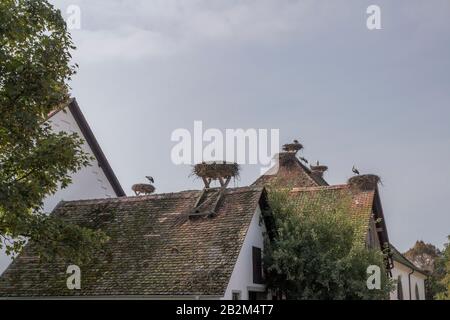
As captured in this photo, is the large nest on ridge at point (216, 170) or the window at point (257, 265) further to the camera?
the large nest on ridge at point (216, 170)

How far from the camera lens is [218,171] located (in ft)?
70.2

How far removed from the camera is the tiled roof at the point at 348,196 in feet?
76.9

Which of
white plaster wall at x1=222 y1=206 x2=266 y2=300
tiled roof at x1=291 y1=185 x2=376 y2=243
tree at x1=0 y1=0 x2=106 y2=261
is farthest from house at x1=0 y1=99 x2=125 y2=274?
tree at x1=0 y1=0 x2=106 y2=261

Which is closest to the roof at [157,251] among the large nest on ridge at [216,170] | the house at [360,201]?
the large nest on ridge at [216,170]

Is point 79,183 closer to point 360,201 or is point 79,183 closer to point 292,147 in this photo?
point 360,201

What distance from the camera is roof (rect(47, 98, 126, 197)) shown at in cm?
2527

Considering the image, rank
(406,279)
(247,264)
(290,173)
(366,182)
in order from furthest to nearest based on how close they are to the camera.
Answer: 1. (406,279)
2. (290,173)
3. (366,182)
4. (247,264)

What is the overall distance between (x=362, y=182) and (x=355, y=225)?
5467mm

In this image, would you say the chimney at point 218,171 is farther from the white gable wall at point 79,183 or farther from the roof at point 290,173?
the roof at point 290,173

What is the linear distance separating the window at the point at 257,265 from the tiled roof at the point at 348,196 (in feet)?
13.0

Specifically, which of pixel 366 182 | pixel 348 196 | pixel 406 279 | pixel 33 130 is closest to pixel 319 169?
pixel 406 279

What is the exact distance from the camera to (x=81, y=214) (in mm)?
22781

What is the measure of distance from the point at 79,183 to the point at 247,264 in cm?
971

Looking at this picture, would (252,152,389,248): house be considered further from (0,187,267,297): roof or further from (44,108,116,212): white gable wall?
(44,108,116,212): white gable wall
